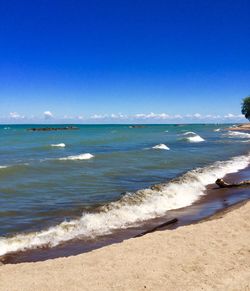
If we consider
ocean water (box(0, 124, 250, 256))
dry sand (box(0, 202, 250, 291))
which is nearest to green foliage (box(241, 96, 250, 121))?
ocean water (box(0, 124, 250, 256))

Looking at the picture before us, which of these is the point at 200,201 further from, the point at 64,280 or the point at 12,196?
the point at 64,280

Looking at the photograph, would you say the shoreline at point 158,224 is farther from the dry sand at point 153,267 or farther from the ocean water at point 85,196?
the dry sand at point 153,267

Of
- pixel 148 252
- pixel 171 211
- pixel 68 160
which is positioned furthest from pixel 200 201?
pixel 68 160

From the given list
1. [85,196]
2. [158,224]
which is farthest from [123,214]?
[85,196]

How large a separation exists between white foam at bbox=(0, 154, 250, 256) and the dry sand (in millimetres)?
2148

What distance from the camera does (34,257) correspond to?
29.3 ft

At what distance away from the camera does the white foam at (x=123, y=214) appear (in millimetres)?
10070

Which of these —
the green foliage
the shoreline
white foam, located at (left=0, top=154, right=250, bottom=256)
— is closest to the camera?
the shoreline

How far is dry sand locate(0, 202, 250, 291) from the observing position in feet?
21.2

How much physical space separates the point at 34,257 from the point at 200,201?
812cm

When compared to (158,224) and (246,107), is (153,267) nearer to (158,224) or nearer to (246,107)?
(158,224)

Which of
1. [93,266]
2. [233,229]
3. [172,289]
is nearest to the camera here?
[172,289]

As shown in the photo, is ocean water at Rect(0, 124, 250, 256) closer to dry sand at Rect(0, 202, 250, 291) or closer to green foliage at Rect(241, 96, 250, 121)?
dry sand at Rect(0, 202, 250, 291)

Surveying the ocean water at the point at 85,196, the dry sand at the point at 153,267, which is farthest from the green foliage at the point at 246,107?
the dry sand at the point at 153,267
